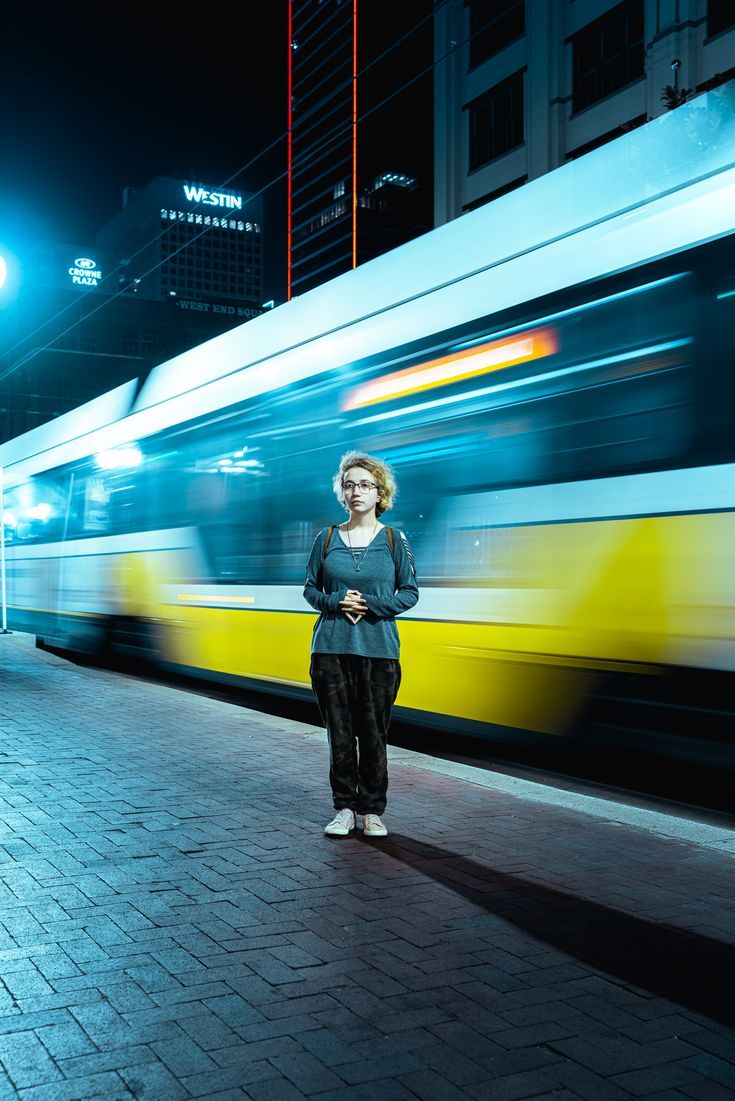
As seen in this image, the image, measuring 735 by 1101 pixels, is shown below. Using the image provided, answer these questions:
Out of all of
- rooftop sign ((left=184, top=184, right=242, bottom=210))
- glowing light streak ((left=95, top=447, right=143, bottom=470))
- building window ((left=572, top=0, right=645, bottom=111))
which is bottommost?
glowing light streak ((left=95, top=447, right=143, bottom=470))

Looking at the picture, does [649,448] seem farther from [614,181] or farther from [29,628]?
[29,628]

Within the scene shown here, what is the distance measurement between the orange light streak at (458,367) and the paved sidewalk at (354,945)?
2674mm

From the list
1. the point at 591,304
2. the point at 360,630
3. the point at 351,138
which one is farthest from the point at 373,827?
the point at 351,138

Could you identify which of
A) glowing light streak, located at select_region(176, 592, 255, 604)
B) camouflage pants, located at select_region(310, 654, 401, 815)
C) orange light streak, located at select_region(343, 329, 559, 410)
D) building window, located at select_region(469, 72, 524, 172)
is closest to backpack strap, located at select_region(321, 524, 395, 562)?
camouflage pants, located at select_region(310, 654, 401, 815)

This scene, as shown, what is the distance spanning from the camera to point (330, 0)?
11244 cm

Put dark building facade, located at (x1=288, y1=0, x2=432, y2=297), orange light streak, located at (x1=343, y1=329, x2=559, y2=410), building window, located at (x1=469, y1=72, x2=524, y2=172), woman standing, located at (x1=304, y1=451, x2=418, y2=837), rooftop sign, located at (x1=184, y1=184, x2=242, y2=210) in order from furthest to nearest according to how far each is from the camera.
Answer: rooftop sign, located at (x1=184, y1=184, x2=242, y2=210)
dark building facade, located at (x1=288, y1=0, x2=432, y2=297)
building window, located at (x1=469, y1=72, x2=524, y2=172)
orange light streak, located at (x1=343, y1=329, x2=559, y2=410)
woman standing, located at (x1=304, y1=451, x2=418, y2=837)

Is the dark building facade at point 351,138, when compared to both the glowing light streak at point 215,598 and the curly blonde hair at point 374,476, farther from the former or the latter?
→ the curly blonde hair at point 374,476

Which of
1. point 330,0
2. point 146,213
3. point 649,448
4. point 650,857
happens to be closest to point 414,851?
point 650,857

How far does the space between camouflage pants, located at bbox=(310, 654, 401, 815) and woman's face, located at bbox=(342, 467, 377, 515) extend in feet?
2.40

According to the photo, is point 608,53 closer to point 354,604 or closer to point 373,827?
point 354,604

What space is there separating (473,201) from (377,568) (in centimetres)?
3179

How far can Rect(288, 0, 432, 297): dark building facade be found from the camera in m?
84.2

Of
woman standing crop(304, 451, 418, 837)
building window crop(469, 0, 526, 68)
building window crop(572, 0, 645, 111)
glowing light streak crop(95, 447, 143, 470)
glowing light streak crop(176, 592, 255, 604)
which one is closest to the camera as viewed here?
woman standing crop(304, 451, 418, 837)

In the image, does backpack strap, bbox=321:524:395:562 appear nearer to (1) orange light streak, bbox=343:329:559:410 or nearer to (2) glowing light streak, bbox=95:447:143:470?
(1) orange light streak, bbox=343:329:559:410
